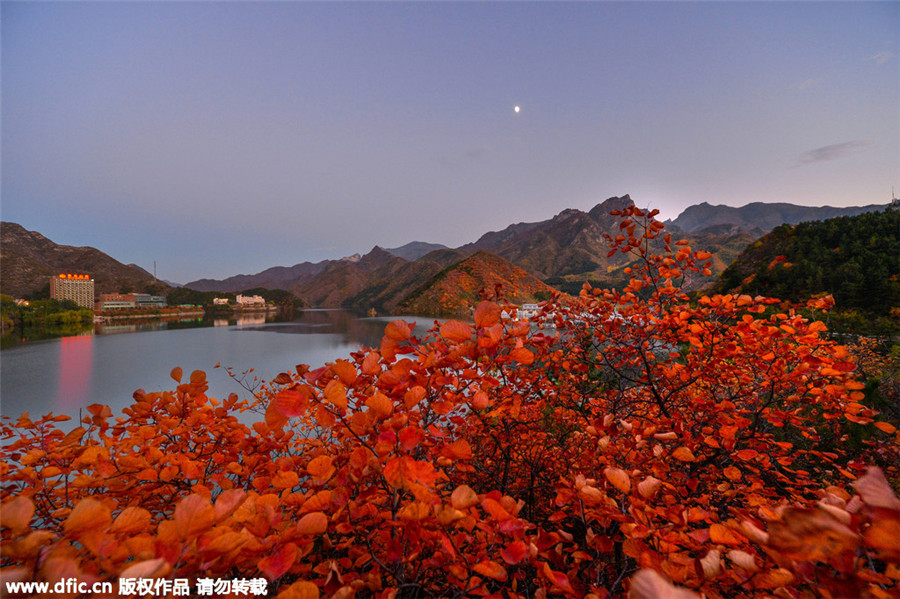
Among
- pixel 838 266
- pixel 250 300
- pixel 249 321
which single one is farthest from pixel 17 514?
pixel 250 300

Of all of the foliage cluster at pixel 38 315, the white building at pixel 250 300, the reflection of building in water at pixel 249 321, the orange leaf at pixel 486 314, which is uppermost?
the white building at pixel 250 300

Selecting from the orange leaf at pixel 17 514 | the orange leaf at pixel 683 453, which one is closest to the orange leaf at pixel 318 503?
the orange leaf at pixel 17 514

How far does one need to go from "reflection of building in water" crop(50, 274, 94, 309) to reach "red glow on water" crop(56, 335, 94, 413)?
66.9 metres

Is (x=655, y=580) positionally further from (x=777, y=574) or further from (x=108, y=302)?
(x=108, y=302)

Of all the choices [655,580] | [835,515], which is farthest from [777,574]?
[655,580]

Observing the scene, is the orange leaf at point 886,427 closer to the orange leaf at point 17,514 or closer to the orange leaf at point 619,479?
the orange leaf at point 619,479

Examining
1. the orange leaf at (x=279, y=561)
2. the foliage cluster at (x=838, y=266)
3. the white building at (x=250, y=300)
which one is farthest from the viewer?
the white building at (x=250, y=300)

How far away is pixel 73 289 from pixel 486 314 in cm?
11591

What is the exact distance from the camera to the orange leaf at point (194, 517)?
2.71 feet

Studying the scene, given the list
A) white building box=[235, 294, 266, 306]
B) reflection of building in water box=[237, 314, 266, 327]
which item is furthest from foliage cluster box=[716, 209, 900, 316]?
white building box=[235, 294, 266, 306]

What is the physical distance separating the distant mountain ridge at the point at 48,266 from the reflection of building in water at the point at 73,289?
10.7 m

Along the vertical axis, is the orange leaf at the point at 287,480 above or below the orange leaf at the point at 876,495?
below

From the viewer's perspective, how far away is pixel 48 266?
9331 cm

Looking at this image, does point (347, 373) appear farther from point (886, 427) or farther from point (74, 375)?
point (74, 375)
